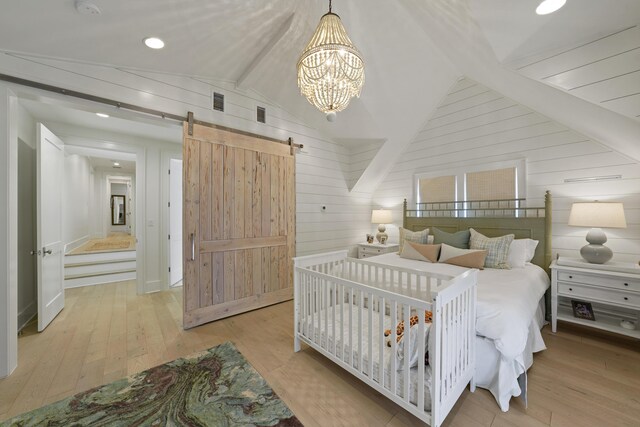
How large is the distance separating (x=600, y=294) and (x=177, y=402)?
362 centimetres

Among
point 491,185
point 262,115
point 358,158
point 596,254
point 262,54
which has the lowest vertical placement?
point 596,254

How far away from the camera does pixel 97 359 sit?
2.13 metres

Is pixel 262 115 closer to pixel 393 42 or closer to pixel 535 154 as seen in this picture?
pixel 393 42

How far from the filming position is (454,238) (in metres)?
3.20

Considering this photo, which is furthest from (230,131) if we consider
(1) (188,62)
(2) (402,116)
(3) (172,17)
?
(2) (402,116)

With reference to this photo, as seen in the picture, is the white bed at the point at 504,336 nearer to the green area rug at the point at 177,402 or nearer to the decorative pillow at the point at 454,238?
the decorative pillow at the point at 454,238

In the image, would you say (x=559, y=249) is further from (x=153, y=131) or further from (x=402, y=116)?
(x=153, y=131)

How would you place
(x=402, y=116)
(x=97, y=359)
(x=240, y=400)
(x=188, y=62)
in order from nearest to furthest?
(x=240, y=400) < (x=97, y=359) < (x=188, y=62) < (x=402, y=116)

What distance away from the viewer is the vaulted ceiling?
1.66m

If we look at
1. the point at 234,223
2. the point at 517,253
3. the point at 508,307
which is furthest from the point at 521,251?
the point at 234,223

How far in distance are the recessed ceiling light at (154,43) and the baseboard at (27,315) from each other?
3.12 m

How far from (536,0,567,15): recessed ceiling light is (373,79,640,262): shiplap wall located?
1.64 m

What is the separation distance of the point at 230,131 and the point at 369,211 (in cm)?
291

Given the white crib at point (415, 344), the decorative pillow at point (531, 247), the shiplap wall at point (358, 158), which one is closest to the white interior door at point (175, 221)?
the shiplap wall at point (358, 158)
